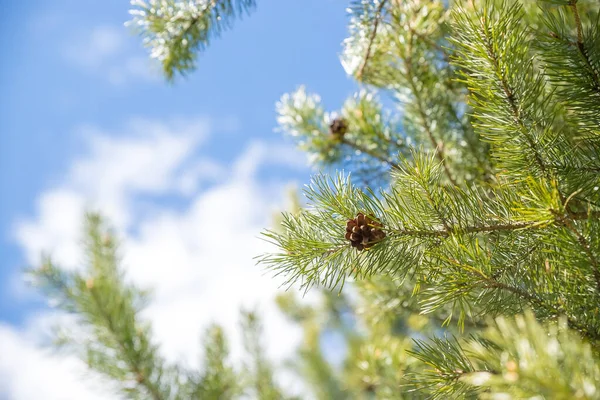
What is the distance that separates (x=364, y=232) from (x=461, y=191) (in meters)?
0.12

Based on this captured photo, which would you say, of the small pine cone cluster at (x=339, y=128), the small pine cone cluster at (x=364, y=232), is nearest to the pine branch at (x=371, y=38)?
the small pine cone cluster at (x=339, y=128)

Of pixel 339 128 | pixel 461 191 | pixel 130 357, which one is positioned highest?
pixel 339 128

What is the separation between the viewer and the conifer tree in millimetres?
467

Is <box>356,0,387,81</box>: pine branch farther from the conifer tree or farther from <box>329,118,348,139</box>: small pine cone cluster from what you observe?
<box>329,118,348,139</box>: small pine cone cluster

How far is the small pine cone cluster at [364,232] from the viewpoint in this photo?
54 cm

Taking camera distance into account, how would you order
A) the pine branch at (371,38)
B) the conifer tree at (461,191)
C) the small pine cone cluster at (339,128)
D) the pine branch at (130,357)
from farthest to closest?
the pine branch at (130,357), the small pine cone cluster at (339,128), the pine branch at (371,38), the conifer tree at (461,191)

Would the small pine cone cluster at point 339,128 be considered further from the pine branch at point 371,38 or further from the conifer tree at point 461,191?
the pine branch at point 371,38

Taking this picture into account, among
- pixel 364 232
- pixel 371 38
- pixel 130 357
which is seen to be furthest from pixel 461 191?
pixel 130 357

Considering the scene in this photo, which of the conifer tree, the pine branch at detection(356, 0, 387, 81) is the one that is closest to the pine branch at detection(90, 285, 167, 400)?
the conifer tree

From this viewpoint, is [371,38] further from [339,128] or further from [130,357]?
[130,357]

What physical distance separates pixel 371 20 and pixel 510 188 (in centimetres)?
47

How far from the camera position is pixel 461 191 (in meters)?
0.52

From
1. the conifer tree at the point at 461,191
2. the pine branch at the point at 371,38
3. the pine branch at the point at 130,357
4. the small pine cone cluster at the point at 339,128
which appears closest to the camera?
the conifer tree at the point at 461,191

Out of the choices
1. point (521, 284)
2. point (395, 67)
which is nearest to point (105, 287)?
point (395, 67)
